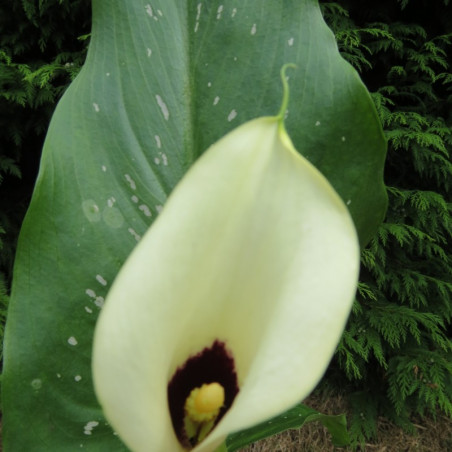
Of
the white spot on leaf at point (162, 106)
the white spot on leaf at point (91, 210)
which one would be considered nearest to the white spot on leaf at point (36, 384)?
the white spot on leaf at point (91, 210)

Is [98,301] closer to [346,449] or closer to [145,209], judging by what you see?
[145,209]

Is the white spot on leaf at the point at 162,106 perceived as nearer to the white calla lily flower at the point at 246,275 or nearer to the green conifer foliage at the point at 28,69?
the white calla lily flower at the point at 246,275

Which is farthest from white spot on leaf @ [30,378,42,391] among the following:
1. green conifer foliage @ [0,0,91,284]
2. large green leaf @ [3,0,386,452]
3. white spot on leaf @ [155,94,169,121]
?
green conifer foliage @ [0,0,91,284]

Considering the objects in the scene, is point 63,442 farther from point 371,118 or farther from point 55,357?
point 371,118

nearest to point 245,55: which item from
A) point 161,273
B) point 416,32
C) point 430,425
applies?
point 161,273

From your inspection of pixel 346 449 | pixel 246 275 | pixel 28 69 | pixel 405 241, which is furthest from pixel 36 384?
pixel 346 449

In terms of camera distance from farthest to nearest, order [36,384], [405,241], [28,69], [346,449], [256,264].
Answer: [346,449]
[405,241]
[28,69]
[36,384]
[256,264]

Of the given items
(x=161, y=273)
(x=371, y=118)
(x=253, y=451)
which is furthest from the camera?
(x=253, y=451)
